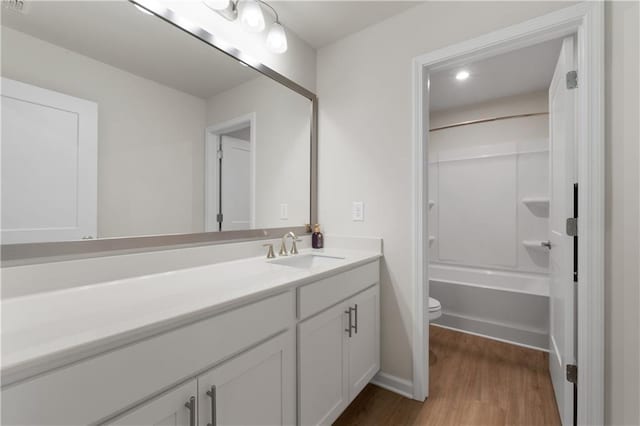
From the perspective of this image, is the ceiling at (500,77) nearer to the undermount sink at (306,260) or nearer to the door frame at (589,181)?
the door frame at (589,181)

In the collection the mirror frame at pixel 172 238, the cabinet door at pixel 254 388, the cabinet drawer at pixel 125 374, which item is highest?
the mirror frame at pixel 172 238

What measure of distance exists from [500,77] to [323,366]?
278 centimetres

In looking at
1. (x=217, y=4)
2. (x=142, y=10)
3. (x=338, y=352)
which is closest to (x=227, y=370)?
(x=338, y=352)

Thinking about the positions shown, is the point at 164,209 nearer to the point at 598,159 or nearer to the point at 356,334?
the point at 356,334

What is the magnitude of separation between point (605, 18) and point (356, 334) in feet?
6.02

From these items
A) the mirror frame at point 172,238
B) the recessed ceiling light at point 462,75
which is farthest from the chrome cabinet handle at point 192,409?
the recessed ceiling light at point 462,75

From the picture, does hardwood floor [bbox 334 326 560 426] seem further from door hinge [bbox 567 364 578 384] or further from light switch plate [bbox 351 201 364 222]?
light switch plate [bbox 351 201 364 222]

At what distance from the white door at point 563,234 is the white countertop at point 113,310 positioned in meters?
1.15

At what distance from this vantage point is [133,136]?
3.86 feet

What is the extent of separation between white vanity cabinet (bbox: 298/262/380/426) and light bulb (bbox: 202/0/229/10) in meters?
1.41

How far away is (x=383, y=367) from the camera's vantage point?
1.83 m

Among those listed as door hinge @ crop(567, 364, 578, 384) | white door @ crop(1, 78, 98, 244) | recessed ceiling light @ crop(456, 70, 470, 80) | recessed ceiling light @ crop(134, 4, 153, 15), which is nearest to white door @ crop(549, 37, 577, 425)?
door hinge @ crop(567, 364, 578, 384)

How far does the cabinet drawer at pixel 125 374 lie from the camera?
534mm

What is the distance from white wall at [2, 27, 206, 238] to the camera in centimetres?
95
